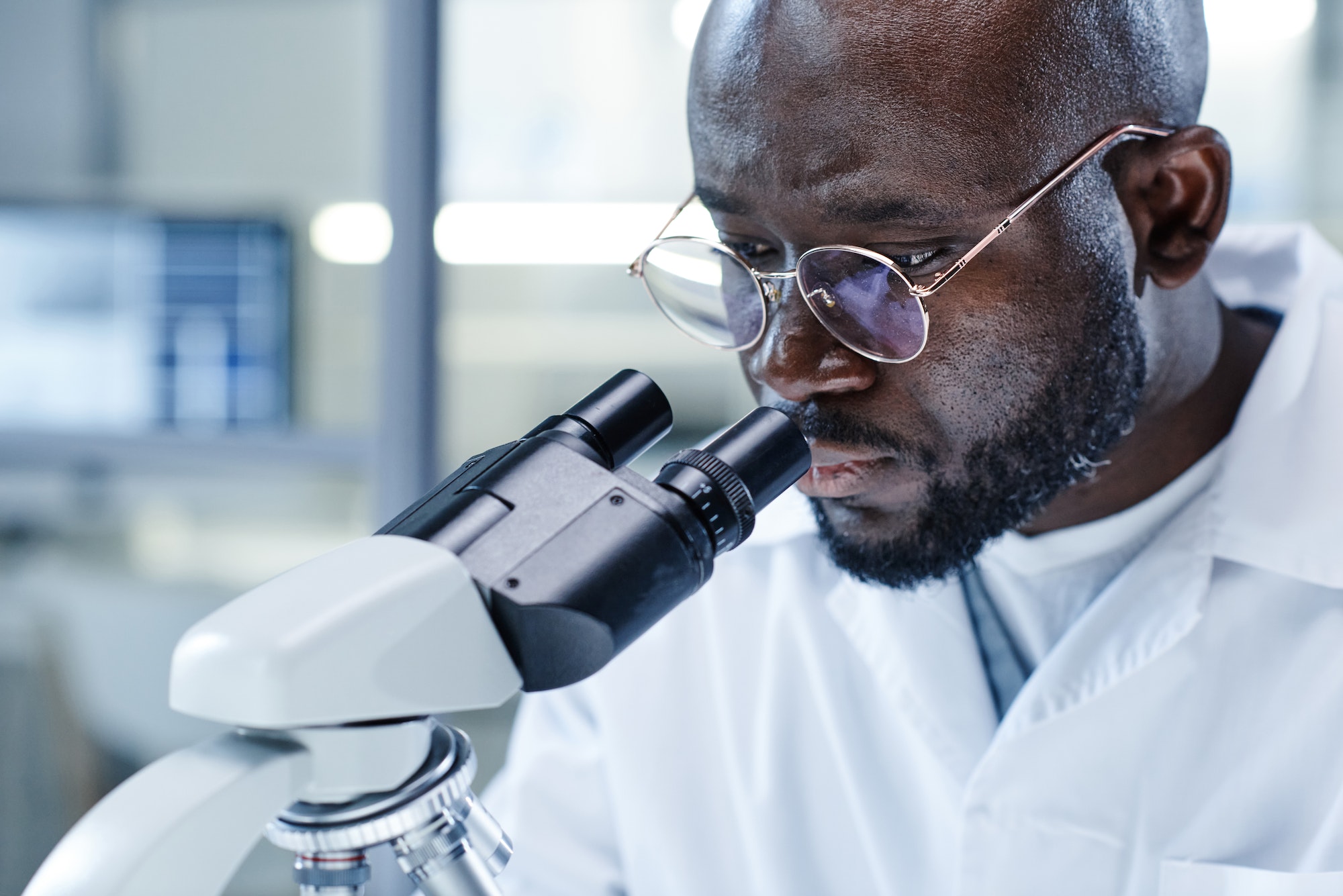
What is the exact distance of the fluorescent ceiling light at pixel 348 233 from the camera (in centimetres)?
193

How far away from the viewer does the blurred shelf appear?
5.89ft

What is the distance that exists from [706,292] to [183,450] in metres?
1.20

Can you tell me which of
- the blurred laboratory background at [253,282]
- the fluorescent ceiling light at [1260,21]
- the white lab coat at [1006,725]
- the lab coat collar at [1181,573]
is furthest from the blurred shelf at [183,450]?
the fluorescent ceiling light at [1260,21]

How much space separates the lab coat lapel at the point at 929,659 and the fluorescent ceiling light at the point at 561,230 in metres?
1.04

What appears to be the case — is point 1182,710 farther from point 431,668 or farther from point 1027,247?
point 431,668

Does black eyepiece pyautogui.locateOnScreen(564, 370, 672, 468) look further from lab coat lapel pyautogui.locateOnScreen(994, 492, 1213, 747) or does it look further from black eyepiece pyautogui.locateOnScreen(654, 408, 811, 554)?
lab coat lapel pyautogui.locateOnScreen(994, 492, 1213, 747)

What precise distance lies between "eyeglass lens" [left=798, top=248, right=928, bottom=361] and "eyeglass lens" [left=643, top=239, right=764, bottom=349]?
0.07 meters

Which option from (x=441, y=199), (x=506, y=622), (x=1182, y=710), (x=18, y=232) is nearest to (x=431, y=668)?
(x=506, y=622)

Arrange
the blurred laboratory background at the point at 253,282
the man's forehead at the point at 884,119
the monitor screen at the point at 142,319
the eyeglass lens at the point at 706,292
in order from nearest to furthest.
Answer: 1. the man's forehead at the point at 884,119
2. the eyeglass lens at the point at 706,292
3. the blurred laboratory background at the point at 253,282
4. the monitor screen at the point at 142,319

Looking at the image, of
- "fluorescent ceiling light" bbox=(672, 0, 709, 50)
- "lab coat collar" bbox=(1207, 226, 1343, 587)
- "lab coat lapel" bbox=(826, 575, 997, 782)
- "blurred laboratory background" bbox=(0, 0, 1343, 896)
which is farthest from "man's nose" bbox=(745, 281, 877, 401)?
"fluorescent ceiling light" bbox=(672, 0, 709, 50)

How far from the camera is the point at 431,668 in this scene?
0.51 meters

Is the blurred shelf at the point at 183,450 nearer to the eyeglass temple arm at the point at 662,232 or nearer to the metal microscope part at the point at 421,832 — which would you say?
the eyeglass temple arm at the point at 662,232

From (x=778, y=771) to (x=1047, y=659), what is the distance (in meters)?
0.27

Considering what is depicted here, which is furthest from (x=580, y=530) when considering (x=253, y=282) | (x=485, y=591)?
(x=253, y=282)
